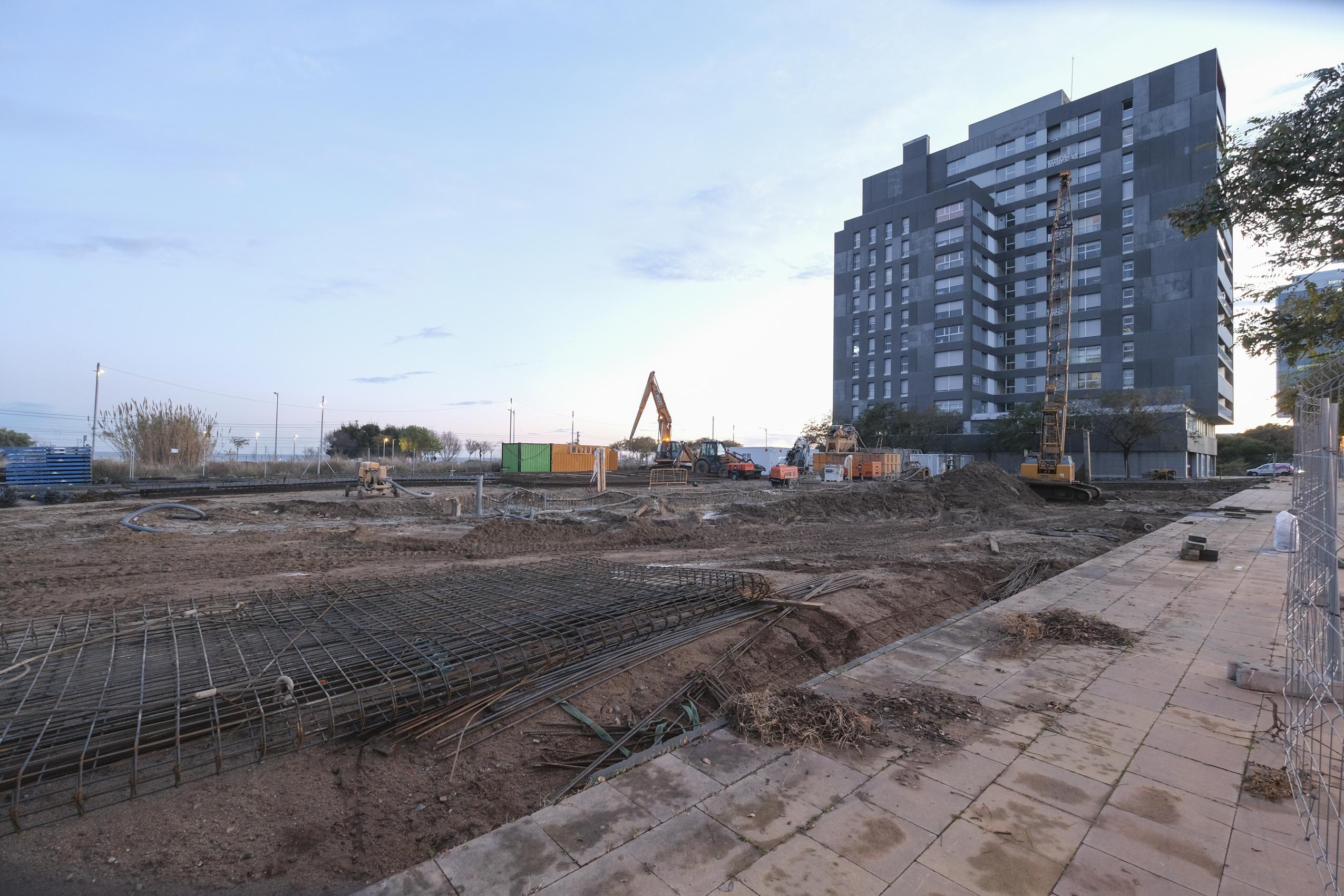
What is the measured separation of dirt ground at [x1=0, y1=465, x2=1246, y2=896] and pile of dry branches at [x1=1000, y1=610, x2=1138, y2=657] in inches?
49.7

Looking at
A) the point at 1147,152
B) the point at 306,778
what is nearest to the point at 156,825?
the point at 306,778

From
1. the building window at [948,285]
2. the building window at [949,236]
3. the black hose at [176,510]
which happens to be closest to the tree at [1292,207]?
the black hose at [176,510]

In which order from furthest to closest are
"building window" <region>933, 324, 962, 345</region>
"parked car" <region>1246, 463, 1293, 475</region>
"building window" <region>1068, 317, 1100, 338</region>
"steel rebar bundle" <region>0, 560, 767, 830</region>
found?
1. "building window" <region>933, 324, 962, 345</region>
2. "building window" <region>1068, 317, 1100, 338</region>
3. "parked car" <region>1246, 463, 1293, 475</region>
4. "steel rebar bundle" <region>0, 560, 767, 830</region>

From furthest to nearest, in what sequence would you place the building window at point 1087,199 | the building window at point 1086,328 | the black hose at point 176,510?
the building window at point 1087,199
the building window at point 1086,328
the black hose at point 176,510

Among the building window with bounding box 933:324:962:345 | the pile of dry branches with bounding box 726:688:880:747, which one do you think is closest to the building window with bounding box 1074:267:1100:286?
the building window with bounding box 933:324:962:345

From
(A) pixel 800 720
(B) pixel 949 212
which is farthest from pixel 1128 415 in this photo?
(A) pixel 800 720

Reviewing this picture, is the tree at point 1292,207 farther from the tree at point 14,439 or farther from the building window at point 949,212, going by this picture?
the tree at point 14,439

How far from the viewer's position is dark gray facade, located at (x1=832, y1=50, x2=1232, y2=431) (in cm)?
4762

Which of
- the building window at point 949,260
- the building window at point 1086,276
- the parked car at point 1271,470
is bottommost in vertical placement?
the parked car at point 1271,470

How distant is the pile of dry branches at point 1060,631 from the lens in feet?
15.7

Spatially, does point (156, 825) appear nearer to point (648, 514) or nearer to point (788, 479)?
point (648, 514)

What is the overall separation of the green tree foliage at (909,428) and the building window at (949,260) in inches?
549

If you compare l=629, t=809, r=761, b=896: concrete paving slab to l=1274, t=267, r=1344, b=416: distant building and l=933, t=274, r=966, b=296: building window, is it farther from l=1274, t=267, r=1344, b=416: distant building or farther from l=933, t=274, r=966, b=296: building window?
l=933, t=274, r=966, b=296: building window

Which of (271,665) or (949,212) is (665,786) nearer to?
(271,665)
